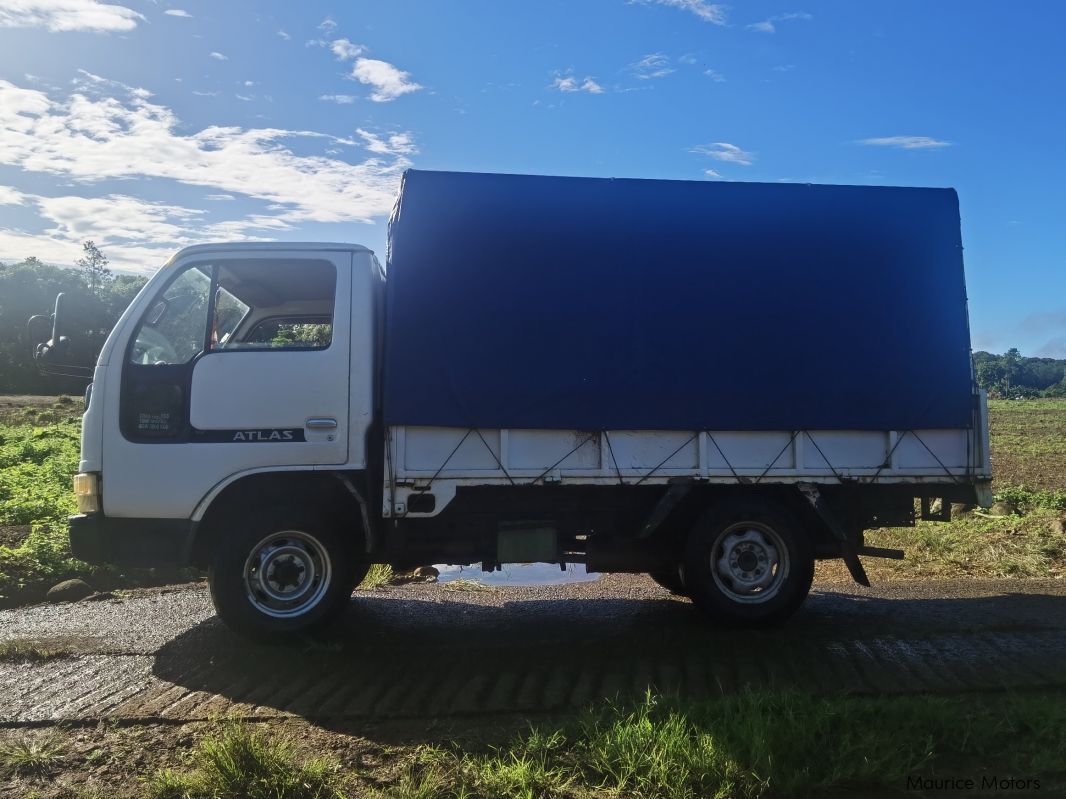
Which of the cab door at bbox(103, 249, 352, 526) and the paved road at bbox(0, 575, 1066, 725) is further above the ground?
the cab door at bbox(103, 249, 352, 526)

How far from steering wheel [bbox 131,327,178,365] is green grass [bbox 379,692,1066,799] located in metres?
3.39

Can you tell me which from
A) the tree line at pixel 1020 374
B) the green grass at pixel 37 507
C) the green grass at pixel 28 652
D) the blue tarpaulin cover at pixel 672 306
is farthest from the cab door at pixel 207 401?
the tree line at pixel 1020 374

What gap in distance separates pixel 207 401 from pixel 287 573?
1331mm

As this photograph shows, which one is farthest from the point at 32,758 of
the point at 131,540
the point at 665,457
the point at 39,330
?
the point at 665,457

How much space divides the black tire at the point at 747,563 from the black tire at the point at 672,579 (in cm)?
29

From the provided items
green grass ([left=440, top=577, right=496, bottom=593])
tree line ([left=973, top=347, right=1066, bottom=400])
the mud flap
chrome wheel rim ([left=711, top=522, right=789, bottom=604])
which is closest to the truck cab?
green grass ([left=440, top=577, right=496, bottom=593])

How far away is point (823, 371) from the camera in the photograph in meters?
6.08

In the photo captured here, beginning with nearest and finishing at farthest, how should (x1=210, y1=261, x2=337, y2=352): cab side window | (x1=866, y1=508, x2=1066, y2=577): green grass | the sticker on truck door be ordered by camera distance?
the sticker on truck door
(x1=210, y1=261, x2=337, y2=352): cab side window
(x1=866, y1=508, x2=1066, y2=577): green grass

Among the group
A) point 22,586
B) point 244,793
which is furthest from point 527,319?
point 22,586

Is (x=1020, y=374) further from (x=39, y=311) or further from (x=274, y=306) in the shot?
(x=274, y=306)

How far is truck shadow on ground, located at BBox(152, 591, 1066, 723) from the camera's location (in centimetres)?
481

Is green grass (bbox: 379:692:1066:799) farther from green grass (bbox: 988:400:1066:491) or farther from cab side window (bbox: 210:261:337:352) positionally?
green grass (bbox: 988:400:1066:491)

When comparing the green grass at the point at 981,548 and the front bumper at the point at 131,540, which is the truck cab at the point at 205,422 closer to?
the front bumper at the point at 131,540

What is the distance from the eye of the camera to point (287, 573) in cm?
577
